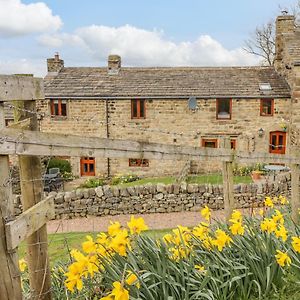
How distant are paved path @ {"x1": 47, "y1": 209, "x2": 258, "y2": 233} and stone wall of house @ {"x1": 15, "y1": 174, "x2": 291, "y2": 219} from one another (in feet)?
0.96

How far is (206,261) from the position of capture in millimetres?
3742

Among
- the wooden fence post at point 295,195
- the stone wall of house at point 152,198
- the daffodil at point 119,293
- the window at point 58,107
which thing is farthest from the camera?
the window at point 58,107

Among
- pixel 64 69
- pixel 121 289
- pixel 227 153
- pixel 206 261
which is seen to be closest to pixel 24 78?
pixel 121 289

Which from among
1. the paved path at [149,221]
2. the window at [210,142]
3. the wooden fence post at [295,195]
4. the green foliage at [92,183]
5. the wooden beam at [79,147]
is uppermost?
the wooden beam at [79,147]

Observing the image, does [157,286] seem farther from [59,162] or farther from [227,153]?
[59,162]

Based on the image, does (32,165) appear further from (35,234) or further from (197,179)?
(197,179)

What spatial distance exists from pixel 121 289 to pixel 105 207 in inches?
455

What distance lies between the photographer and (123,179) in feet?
67.3

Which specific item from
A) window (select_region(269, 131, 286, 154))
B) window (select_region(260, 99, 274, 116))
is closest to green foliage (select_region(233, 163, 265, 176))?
window (select_region(269, 131, 286, 154))

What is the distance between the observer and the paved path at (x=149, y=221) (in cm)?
1243

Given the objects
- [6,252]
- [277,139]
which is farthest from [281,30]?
[6,252]

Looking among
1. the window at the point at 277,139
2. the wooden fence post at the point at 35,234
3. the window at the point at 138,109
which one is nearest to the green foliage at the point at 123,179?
the window at the point at 138,109

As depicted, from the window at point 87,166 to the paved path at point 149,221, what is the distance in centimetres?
852

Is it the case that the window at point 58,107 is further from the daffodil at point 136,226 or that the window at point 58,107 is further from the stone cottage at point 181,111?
the daffodil at point 136,226
